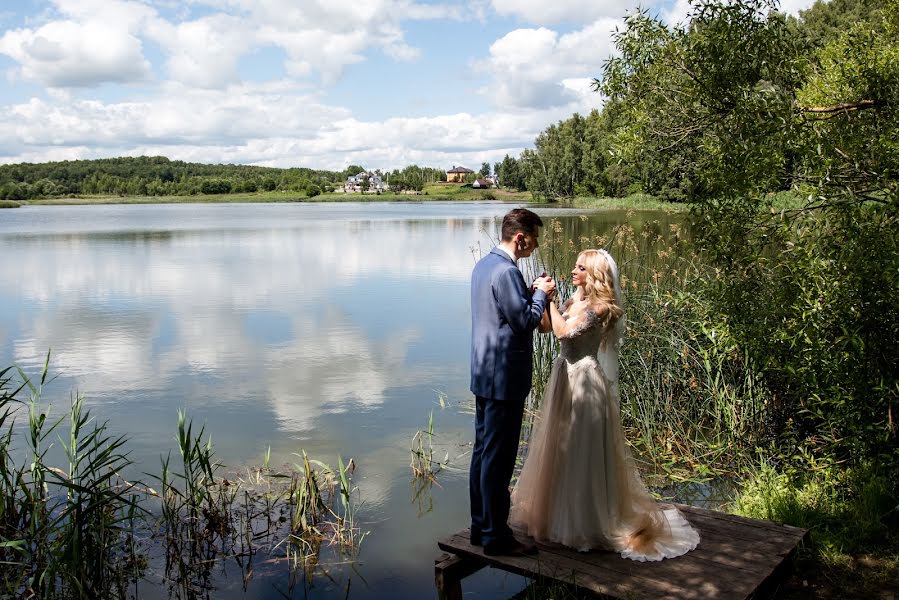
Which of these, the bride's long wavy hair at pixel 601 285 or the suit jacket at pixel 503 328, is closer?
the suit jacket at pixel 503 328

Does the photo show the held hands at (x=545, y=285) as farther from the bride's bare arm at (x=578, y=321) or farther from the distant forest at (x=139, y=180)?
the distant forest at (x=139, y=180)

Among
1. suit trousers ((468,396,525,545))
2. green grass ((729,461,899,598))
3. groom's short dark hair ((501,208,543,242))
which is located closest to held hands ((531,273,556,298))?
groom's short dark hair ((501,208,543,242))

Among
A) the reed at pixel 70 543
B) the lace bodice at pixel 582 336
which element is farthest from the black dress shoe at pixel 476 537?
the reed at pixel 70 543

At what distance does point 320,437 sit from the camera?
9.01m

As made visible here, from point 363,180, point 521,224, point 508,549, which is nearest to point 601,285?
point 521,224

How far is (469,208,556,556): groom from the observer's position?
4184mm

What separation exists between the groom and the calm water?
1517mm

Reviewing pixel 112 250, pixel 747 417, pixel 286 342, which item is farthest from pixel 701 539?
pixel 112 250

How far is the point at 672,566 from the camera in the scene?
4305 millimetres

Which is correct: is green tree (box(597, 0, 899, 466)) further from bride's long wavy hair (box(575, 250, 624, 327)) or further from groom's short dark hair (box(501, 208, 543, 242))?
groom's short dark hair (box(501, 208, 543, 242))

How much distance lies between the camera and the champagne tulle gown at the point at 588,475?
14.8 ft

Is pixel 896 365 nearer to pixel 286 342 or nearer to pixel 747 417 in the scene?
pixel 747 417

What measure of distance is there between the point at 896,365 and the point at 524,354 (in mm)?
2923

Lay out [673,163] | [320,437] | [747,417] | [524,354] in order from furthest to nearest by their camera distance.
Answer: [320,437]
[673,163]
[747,417]
[524,354]
